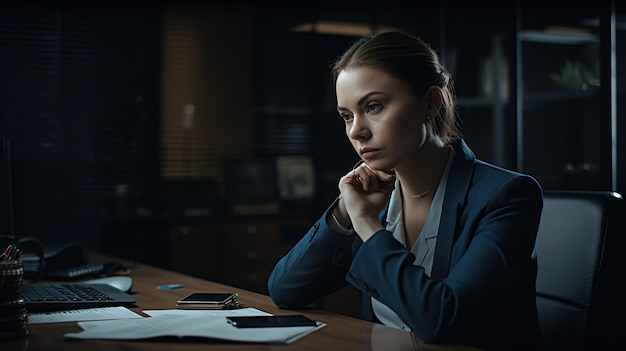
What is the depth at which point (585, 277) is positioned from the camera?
4.97ft

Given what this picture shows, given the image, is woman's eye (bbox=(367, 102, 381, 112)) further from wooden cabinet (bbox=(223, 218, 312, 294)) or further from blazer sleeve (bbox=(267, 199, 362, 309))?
wooden cabinet (bbox=(223, 218, 312, 294))

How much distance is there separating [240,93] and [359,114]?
3367 millimetres

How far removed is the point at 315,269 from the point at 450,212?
13.1 inches

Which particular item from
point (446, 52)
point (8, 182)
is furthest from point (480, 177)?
point (446, 52)

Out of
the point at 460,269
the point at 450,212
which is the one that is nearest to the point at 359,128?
the point at 450,212

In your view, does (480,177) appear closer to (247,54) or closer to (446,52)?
(446,52)

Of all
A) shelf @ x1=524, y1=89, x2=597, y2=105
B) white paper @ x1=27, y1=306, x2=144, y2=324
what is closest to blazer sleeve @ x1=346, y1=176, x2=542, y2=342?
white paper @ x1=27, y1=306, x2=144, y2=324

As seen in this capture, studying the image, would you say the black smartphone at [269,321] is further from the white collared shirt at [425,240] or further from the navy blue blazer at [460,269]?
the white collared shirt at [425,240]

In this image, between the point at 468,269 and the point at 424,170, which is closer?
the point at 468,269

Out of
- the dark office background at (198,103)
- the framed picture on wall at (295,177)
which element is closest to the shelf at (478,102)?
the dark office background at (198,103)

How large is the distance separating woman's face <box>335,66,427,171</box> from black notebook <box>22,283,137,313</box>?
64 centimetres

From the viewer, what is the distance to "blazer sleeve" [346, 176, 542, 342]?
1233 mm

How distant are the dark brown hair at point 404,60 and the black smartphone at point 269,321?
1.71 feet

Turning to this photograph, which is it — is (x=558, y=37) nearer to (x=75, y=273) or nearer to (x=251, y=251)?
(x=251, y=251)
